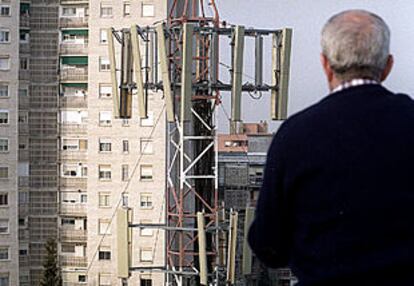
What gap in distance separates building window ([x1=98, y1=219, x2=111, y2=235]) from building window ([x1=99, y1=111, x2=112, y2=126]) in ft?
4.78

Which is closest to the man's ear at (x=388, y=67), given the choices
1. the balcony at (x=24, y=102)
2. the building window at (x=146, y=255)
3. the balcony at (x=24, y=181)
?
the building window at (x=146, y=255)

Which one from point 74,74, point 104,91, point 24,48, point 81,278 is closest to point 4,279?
point 81,278

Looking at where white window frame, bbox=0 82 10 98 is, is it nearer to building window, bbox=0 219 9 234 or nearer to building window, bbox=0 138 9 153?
building window, bbox=0 138 9 153

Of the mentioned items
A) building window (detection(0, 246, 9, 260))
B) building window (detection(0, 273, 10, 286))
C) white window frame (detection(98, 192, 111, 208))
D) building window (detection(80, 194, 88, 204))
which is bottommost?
building window (detection(0, 273, 10, 286))

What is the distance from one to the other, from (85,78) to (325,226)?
13228 millimetres

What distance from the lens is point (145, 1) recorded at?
13477 millimetres

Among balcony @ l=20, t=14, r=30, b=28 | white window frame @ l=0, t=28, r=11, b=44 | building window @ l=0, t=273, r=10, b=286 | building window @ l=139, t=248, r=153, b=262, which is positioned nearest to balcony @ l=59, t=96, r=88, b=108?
white window frame @ l=0, t=28, r=11, b=44

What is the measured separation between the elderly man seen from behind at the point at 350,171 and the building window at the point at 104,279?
1233 centimetres

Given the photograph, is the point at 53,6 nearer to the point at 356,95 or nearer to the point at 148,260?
the point at 148,260

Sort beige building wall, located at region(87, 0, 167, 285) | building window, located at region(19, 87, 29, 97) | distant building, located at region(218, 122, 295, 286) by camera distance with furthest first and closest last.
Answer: building window, located at region(19, 87, 29, 97) < beige building wall, located at region(87, 0, 167, 285) < distant building, located at region(218, 122, 295, 286)

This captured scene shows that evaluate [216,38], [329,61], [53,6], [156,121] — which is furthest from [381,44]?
[53,6]

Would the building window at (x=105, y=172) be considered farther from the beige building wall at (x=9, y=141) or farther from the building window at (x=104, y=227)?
the beige building wall at (x=9, y=141)

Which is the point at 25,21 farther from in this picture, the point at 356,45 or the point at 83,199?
the point at 356,45

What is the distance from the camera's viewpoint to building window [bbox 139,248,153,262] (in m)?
12.9
